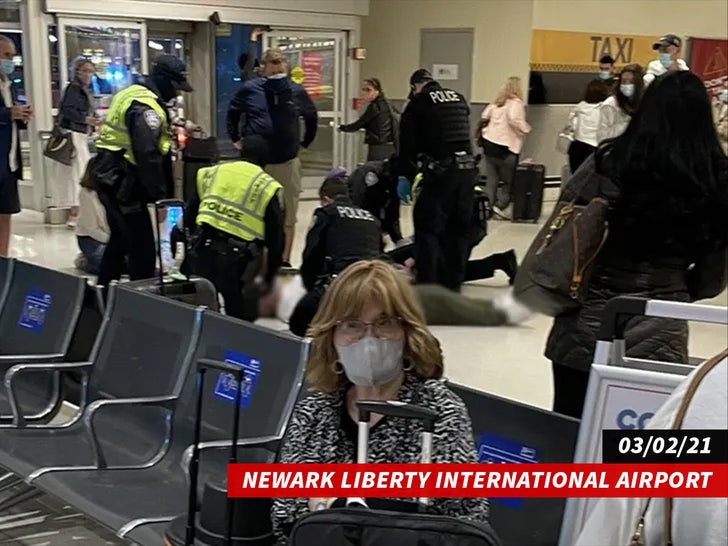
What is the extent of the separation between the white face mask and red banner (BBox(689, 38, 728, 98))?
10502 mm

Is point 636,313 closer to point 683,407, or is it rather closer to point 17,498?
point 683,407

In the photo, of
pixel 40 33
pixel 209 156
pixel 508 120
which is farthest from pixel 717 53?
pixel 40 33

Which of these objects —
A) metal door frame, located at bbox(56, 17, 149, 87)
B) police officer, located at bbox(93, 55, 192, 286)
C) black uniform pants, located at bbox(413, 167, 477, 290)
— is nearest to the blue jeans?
police officer, located at bbox(93, 55, 192, 286)

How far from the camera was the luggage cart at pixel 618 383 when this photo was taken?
4.50ft

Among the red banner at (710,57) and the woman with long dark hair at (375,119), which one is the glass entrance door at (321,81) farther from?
the red banner at (710,57)

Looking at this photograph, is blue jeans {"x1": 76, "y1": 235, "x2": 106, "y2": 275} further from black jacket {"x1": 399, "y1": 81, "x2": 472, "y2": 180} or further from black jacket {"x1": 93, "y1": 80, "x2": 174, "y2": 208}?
black jacket {"x1": 399, "y1": 81, "x2": 472, "y2": 180}

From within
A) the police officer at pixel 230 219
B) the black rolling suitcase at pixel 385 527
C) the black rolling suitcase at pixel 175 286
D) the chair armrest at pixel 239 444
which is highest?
the police officer at pixel 230 219

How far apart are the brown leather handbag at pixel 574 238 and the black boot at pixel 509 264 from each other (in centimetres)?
4

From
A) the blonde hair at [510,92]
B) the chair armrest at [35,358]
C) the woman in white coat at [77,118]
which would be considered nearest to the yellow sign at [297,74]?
the blonde hair at [510,92]

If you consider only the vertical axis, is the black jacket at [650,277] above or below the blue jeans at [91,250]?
above

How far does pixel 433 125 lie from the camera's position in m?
4.28

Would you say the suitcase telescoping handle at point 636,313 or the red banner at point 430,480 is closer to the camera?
the red banner at point 430,480

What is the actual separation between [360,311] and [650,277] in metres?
0.57

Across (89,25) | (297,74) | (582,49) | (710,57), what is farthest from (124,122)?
(710,57)
